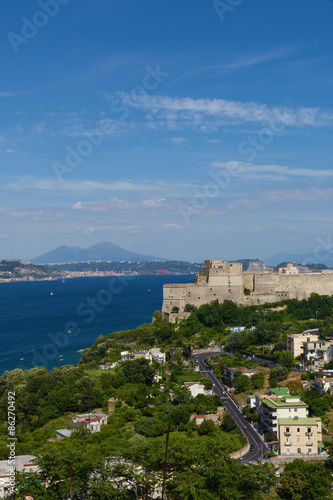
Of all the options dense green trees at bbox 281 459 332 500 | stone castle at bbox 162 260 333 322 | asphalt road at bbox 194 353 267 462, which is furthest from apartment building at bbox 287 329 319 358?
dense green trees at bbox 281 459 332 500

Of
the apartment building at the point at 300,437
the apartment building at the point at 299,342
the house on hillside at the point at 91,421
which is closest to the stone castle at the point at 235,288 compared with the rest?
the apartment building at the point at 299,342

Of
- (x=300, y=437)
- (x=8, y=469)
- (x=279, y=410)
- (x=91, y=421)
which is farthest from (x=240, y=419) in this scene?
(x=8, y=469)

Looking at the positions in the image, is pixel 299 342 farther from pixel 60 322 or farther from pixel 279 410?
pixel 60 322

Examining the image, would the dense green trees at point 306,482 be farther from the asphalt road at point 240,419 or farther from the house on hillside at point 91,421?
the house on hillside at point 91,421

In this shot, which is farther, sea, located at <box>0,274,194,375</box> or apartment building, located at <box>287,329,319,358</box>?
sea, located at <box>0,274,194,375</box>

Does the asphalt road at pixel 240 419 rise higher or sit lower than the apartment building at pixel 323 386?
lower

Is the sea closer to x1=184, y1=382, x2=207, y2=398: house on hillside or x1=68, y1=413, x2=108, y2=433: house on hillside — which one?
x1=68, y1=413, x2=108, y2=433: house on hillside
